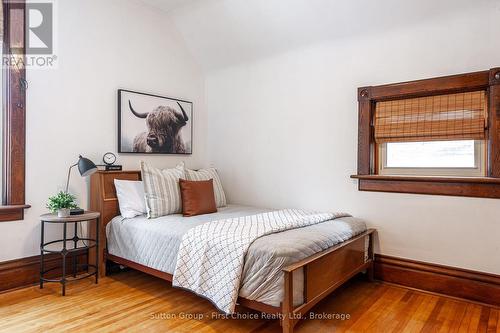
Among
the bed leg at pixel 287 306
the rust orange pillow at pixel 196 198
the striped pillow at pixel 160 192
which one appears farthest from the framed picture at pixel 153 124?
the bed leg at pixel 287 306

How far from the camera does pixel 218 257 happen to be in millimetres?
2174

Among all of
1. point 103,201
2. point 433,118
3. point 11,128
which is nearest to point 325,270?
point 433,118

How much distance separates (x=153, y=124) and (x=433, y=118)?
2740 millimetres

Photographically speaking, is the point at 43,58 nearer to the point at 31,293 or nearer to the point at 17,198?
the point at 17,198

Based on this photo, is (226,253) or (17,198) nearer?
(226,253)

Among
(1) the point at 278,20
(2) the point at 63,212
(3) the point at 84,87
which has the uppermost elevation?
(1) the point at 278,20

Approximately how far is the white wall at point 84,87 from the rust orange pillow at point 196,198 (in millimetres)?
761

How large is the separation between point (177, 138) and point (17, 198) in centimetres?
172

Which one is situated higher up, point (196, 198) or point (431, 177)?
point (431, 177)

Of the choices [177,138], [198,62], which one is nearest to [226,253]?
[177,138]

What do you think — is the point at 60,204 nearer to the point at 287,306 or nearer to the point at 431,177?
the point at 287,306

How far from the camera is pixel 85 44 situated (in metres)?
3.20

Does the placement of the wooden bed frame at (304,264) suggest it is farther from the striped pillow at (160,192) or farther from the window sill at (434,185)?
the window sill at (434,185)

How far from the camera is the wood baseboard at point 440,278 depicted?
2527 mm
